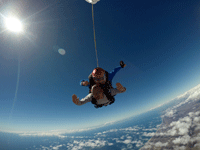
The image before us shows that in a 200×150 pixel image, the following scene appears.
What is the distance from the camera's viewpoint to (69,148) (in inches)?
7736

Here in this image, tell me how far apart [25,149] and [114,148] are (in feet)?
500

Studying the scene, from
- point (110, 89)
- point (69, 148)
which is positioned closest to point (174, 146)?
point (110, 89)

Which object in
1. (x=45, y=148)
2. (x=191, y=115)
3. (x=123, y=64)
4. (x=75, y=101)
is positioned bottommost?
→ (x=45, y=148)

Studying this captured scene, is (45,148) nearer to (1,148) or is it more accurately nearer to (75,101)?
(1,148)

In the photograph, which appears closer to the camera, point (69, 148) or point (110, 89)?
point (110, 89)

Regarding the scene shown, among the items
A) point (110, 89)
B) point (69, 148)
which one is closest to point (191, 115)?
point (110, 89)

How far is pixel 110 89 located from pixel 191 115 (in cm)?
24820

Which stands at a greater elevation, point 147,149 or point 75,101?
point 75,101

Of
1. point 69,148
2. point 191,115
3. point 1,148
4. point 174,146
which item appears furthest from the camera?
point 69,148

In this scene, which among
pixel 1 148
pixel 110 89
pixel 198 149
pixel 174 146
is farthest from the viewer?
pixel 1 148

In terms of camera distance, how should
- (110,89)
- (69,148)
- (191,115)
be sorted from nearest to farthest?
(110,89) → (191,115) → (69,148)

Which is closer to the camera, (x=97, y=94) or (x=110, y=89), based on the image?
(x=97, y=94)

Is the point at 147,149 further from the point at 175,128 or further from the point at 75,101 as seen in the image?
the point at 75,101

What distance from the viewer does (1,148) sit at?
13338 cm
